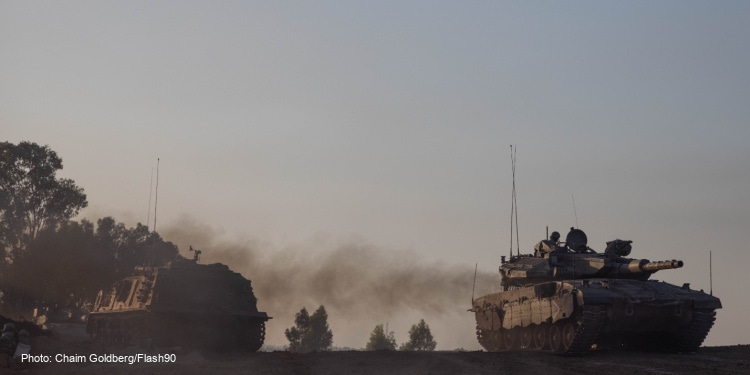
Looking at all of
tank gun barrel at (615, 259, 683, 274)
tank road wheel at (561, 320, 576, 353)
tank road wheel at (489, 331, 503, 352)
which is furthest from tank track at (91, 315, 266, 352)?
tank gun barrel at (615, 259, 683, 274)

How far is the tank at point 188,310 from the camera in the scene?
101 ft

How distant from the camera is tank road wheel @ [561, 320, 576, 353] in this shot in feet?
95.7

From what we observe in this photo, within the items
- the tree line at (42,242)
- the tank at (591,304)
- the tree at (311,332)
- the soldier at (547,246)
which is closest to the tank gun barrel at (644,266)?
the tank at (591,304)

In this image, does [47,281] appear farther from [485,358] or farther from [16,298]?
[485,358]

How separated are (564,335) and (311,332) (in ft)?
162

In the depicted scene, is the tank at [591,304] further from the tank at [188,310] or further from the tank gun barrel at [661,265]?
the tank at [188,310]

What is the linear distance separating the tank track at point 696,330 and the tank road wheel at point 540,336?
4.42 metres

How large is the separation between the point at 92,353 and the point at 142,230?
43759mm

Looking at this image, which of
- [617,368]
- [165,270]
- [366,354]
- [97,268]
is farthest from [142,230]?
[617,368]

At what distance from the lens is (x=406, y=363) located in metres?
24.7

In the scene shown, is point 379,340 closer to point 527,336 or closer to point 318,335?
point 318,335

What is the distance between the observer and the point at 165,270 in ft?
104

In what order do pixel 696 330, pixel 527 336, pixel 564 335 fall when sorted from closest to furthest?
pixel 696 330 → pixel 564 335 → pixel 527 336

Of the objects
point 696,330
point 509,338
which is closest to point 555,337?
point 696,330
